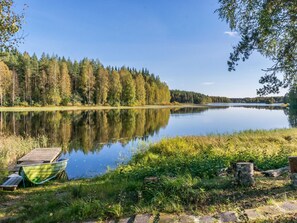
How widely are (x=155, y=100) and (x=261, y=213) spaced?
330 feet

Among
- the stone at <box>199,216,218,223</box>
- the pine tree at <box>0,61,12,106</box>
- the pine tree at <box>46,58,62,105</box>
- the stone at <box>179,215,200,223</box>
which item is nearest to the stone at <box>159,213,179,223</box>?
the stone at <box>179,215,200,223</box>

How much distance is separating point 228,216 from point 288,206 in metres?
1.16

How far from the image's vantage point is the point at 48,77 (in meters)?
66.0

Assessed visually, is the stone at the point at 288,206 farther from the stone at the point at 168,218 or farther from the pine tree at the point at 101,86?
the pine tree at the point at 101,86

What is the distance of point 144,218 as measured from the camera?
175 inches

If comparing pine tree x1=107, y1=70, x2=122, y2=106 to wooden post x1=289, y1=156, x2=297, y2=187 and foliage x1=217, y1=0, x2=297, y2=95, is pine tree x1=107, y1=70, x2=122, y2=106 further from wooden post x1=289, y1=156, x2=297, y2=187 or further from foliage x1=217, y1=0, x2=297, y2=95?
wooden post x1=289, y1=156, x2=297, y2=187

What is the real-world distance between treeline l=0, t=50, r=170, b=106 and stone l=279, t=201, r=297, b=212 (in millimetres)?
56216

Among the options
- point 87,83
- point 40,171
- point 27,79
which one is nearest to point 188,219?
point 40,171

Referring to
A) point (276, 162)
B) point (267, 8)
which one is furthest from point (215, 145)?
point (267, 8)

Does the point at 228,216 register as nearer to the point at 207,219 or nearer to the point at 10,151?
the point at 207,219

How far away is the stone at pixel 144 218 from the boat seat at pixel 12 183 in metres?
6.59

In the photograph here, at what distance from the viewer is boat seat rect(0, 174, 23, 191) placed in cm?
911

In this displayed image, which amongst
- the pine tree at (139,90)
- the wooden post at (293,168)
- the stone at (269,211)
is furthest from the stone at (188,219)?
the pine tree at (139,90)

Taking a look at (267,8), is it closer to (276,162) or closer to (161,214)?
A: (276,162)
